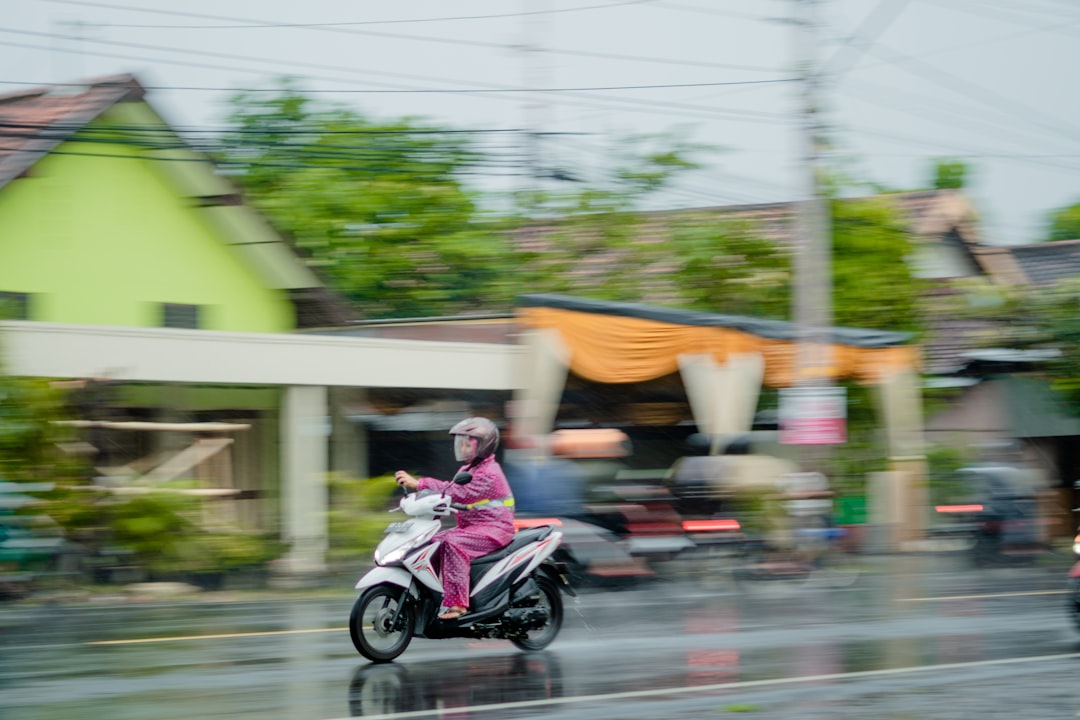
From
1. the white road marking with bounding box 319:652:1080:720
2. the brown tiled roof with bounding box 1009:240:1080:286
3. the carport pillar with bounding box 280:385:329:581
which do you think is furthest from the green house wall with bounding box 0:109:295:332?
the brown tiled roof with bounding box 1009:240:1080:286

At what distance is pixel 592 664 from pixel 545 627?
2.40 feet

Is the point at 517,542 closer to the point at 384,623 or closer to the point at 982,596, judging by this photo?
the point at 384,623

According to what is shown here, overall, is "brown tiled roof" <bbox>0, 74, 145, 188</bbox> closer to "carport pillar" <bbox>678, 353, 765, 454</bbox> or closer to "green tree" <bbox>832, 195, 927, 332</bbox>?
"carport pillar" <bbox>678, 353, 765, 454</bbox>

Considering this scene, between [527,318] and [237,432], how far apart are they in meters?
5.23

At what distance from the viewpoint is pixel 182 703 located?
26.7 feet

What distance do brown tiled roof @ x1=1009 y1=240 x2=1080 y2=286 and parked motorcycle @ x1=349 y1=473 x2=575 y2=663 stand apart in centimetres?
3185

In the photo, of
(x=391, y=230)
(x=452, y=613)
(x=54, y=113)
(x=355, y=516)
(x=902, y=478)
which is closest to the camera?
(x=452, y=613)

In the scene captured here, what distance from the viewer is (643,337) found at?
20.6 m

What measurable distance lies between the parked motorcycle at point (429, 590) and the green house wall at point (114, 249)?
13084mm

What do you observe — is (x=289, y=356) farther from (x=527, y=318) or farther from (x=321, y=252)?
(x=321, y=252)

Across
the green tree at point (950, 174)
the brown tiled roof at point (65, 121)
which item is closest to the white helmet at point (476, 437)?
the brown tiled roof at point (65, 121)

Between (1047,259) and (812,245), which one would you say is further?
(1047,259)

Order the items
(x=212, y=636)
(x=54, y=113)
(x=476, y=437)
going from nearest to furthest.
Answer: (x=476, y=437) → (x=212, y=636) → (x=54, y=113)

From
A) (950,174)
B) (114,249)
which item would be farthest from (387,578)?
(950,174)
